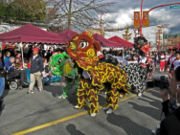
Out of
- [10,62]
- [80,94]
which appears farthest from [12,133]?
[10,62]

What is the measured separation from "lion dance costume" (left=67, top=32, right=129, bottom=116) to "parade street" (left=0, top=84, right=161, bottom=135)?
43cm

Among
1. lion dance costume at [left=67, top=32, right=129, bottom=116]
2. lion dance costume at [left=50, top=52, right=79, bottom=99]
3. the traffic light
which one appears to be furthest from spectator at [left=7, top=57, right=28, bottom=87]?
the traffic light

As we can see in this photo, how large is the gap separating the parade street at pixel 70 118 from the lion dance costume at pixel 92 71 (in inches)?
16.9

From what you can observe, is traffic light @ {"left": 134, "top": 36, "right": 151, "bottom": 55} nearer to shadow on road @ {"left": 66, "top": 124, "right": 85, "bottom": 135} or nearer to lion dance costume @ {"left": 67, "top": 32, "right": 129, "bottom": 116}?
lion dance costume @ {"left": 67, "top": 32, "right": 129, "bottom": 116}

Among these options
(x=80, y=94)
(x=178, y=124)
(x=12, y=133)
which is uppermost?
(x=178, y=124)

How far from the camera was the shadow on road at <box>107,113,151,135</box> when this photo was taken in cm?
352

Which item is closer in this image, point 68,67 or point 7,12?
point 68,67

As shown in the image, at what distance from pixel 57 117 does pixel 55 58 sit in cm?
190

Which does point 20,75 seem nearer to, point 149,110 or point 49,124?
point 49,124

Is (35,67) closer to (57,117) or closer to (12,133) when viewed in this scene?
(57,117)

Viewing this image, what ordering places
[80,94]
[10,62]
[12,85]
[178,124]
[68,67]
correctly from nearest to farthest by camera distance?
[178,124] < [80,94] < [68,67] < [12,85] < [10,62]

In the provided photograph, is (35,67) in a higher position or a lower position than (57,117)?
higher

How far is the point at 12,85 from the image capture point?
723 centimetres

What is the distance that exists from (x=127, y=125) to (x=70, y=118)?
1351 millimetres
